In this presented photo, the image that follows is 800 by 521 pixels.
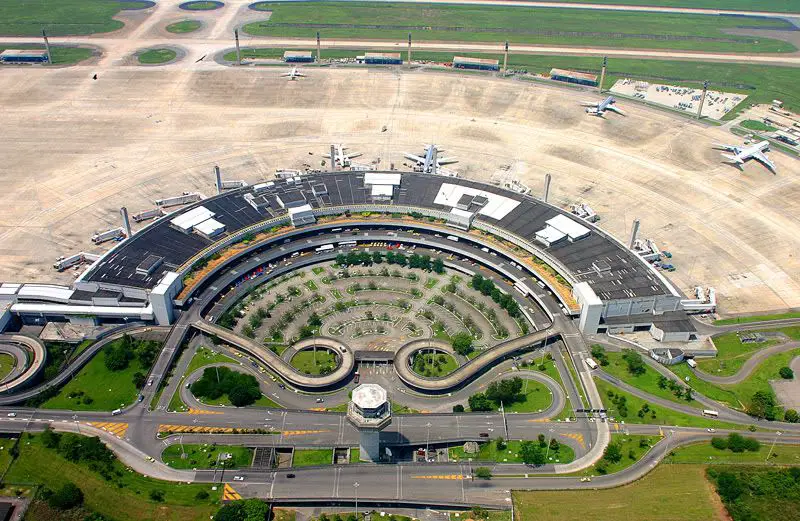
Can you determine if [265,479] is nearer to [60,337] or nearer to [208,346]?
[208,346]

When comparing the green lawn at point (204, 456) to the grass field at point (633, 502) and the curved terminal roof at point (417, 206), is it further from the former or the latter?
the grass field at point (633, 502)

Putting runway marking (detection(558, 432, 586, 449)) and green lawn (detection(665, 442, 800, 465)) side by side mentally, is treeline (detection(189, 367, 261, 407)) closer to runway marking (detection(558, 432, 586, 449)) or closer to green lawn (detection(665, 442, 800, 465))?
runway marking (detection(558, 432, 586, 449))

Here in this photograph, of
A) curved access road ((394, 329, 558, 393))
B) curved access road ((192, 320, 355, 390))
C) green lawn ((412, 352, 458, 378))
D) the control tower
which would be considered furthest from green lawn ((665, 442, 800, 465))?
curved access road ((192, 320, 355, 390))

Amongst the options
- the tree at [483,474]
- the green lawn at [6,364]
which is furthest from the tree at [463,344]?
the green lawn at [6,364]

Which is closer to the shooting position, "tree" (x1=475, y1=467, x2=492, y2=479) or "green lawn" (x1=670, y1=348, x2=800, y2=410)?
"tree" (x1=475, y1=467, x2=492, y2=479)

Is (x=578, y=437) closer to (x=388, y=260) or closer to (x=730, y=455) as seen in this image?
(x=730, y=455)
